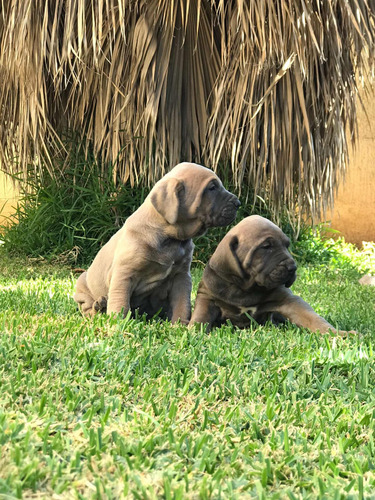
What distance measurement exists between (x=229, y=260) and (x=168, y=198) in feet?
1.45

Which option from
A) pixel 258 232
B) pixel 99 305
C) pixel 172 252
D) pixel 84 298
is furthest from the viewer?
pixel 84 298

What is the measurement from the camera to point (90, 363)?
8.62ft

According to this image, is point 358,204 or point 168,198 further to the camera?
point 358,204

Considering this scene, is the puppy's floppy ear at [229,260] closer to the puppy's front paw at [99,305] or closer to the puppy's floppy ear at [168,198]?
the puppy's floppy ear at [168,198]

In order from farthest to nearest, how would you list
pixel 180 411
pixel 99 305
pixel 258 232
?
pixel 99 305 < pixel 258 232 < pixel 180 411

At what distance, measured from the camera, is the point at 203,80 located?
22.9 ft

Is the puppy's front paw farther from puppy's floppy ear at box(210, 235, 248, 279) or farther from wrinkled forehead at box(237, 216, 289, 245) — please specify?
wrinkled forehead at box(237, 216, 289, 245)

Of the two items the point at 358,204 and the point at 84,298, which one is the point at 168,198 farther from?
the point at 358,204

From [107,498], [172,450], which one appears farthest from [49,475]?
[172,450]

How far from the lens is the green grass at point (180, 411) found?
170 cm

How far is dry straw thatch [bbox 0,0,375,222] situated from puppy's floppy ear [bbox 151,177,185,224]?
2.89m

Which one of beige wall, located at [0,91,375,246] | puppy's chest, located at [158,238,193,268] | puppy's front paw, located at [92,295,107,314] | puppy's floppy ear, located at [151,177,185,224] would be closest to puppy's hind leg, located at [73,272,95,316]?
puppy's front paw, located at [92,295,107,314]

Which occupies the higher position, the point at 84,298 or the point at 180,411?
the point at 180,411

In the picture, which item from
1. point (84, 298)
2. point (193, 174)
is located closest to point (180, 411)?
point (193, 174)
